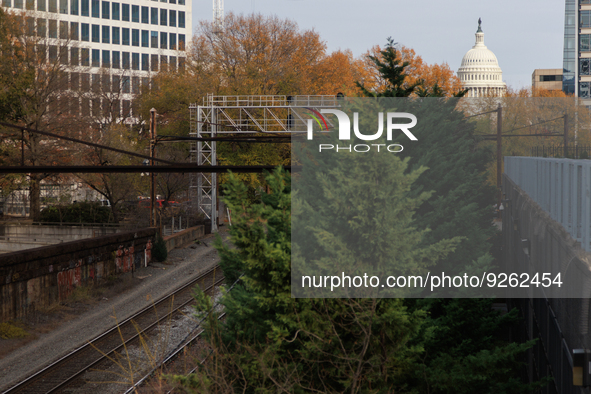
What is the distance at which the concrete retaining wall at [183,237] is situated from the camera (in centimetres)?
3394

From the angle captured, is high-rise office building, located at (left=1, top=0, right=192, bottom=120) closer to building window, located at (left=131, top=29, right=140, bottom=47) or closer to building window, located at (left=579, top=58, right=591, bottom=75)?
building window, located at (left=131, top=29, right=140, bottom=47)

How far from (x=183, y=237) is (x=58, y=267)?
535 inches

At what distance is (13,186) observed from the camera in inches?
1471

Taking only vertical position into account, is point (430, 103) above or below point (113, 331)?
above

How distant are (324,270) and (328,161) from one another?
2.02 m

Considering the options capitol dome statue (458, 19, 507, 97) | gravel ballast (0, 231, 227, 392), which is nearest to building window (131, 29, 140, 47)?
gravel ballast (0, 231, 227, 392)

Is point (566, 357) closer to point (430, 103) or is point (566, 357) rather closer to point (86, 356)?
point (430, 103)

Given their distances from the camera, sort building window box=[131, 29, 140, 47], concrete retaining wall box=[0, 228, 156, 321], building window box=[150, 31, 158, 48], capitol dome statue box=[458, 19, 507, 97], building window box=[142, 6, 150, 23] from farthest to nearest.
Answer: capitol dome statue box=[458, 19, 507, 97] < building window box=[150, 31, 158, 48] < building window box=[142, 6, 150, 23] < building window box=[131, 29, 140, 47] < concrete retaining wall box=[0, 228, 156, 321]

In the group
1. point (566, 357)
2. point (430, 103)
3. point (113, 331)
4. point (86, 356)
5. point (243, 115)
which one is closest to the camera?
point (566, 357)

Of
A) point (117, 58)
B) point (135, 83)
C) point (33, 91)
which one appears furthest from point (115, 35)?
point (33, 91)

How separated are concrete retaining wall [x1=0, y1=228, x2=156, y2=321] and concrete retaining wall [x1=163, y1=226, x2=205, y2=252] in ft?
13.6

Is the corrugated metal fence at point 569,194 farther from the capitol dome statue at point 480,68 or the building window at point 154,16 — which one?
the capitol dome statue at point 480,68

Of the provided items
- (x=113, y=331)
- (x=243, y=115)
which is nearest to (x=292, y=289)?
(x=113, y=331)

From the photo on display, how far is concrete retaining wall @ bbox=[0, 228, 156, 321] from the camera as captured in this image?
789 inches
